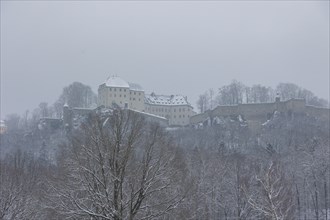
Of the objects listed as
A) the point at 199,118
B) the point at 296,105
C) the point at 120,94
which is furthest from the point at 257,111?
the point at 120,94

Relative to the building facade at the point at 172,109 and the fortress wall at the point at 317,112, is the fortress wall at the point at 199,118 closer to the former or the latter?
the building facade at the point at 172,109

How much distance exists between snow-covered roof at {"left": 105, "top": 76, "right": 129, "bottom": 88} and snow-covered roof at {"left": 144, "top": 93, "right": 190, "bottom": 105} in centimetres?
765

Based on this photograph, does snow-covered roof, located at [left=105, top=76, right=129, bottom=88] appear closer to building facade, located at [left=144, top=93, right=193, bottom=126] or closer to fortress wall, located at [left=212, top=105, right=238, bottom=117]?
building facade, located at [left=144, top=93, right=193, bottom=126]

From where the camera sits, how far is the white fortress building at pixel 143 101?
10513cm

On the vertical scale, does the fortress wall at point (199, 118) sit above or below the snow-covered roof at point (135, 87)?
below

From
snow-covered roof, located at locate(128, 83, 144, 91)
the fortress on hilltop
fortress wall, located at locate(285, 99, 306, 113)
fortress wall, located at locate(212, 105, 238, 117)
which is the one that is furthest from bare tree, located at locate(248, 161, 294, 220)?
snow-covered roof, located at locate(128, 83, 144, 91)

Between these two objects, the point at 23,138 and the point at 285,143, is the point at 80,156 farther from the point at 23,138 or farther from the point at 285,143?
the point at 23,138

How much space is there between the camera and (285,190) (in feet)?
104

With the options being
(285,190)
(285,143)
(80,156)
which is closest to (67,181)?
(80,156)

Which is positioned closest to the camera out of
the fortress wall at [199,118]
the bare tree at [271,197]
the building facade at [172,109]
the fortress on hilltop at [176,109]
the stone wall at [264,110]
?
the bare tree at [271,197]

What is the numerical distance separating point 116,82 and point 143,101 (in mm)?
8005

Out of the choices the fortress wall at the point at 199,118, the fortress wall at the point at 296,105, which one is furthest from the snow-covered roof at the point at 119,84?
the fortress wall at the point at 296,105

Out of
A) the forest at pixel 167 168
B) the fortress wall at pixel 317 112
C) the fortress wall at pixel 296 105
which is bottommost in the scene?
the forest at pixel 167 168

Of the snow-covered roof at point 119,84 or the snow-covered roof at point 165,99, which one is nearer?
the snow-covered roof at point 119,84
